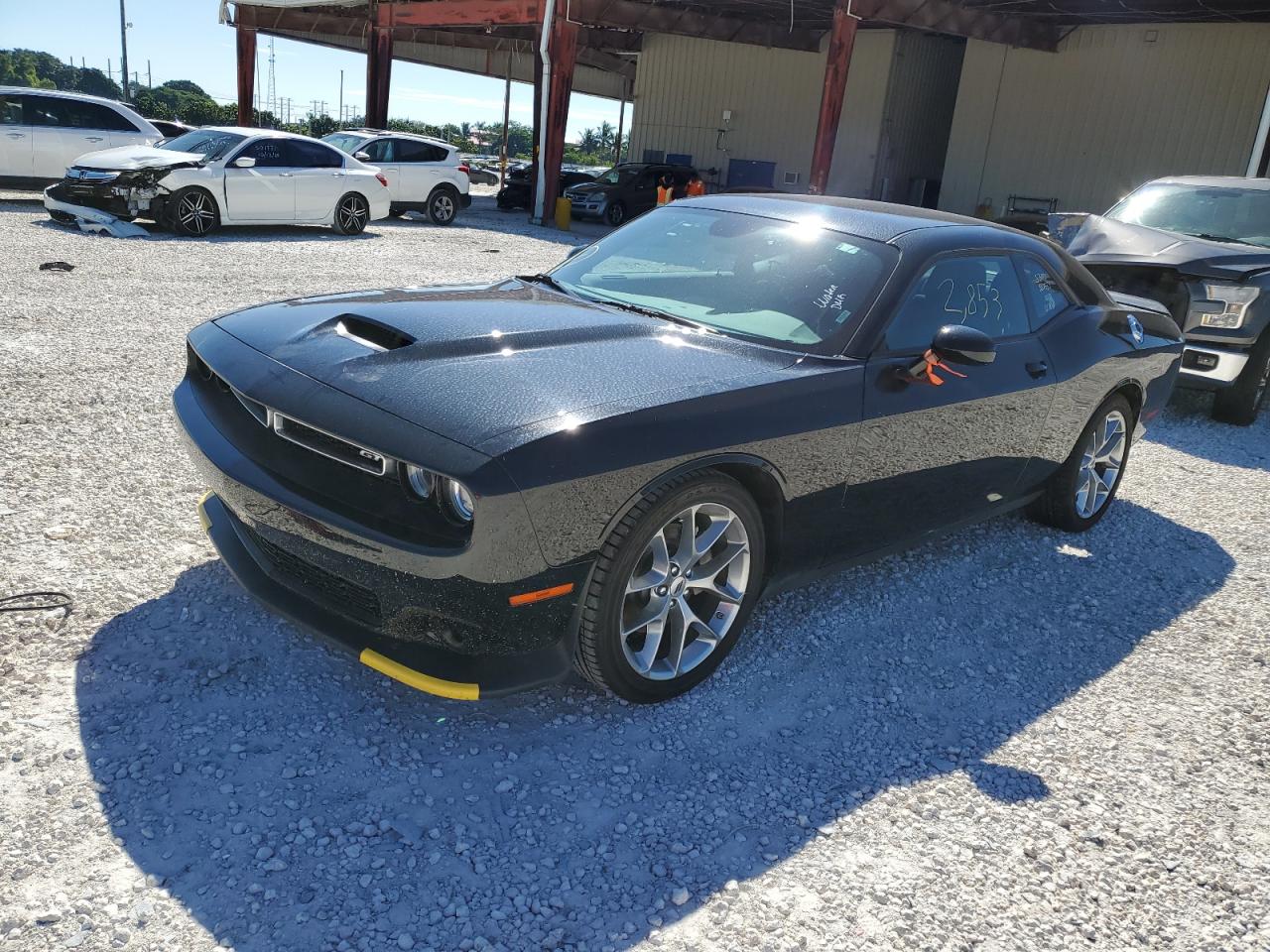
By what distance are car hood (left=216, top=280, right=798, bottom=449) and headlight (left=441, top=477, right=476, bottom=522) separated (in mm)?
125

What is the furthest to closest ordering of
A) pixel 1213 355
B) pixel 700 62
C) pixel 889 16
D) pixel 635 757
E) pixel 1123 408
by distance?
pixel 700 62 → pixel 889 16 → pixel 1213 355 → pixel 1123 408 → pixel 635 757

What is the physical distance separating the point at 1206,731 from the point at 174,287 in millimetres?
8748

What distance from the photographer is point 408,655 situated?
2.67 meters

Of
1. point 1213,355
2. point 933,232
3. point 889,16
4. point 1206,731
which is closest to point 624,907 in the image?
point 1206,731

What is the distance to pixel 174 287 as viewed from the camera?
9.12 m

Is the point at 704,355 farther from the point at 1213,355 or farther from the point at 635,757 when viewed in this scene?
the point at 1213,355

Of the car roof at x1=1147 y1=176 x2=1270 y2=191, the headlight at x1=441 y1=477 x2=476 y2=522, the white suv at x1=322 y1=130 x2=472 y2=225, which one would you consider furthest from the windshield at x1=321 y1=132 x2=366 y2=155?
the headlight at x1=441 y1=477 x2=476 y2=522

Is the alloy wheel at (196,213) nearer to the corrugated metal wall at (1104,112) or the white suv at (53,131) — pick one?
the white suv at (53,131)

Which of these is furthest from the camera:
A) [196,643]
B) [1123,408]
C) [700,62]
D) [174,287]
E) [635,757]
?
[700,62]

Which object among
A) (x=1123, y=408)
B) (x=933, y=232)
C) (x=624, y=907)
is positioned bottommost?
(x=624, y=907)

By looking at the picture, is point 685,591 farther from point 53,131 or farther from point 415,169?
point 415,169

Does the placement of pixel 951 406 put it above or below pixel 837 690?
above

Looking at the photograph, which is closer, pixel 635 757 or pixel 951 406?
pixel 635 757

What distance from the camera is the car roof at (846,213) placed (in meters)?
3.86
